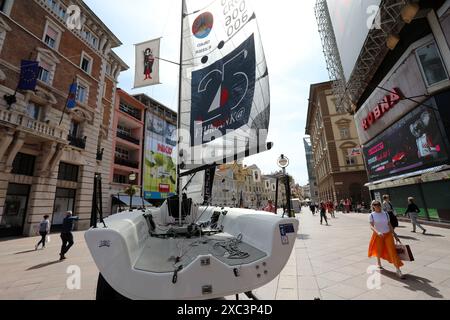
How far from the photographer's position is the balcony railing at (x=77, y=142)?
17019 mm

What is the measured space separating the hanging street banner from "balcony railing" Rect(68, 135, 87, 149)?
476 inches

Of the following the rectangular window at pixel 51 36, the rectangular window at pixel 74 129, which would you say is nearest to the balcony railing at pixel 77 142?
the rectangular window at pixel 74 129

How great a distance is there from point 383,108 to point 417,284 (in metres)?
15.6

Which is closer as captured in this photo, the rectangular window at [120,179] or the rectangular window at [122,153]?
the rectangular window at [120,179]

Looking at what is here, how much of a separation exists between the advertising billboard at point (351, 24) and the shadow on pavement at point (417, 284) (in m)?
13.8

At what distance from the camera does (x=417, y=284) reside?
3.96 metres

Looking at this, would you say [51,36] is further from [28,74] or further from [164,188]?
[164,188]

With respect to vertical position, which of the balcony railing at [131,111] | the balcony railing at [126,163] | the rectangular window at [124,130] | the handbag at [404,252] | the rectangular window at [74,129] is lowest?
the handbag at [404,252]

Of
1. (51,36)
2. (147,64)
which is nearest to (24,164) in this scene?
(51,36)

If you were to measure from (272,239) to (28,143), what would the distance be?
18282 mm

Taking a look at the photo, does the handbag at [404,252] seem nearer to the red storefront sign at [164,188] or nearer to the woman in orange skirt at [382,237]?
the woman in orange skirt at [382,237]

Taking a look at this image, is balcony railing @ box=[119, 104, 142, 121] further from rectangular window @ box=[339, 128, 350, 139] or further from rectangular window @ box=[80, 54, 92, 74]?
rectangular window @ box=[339, 128, 350, 139]
